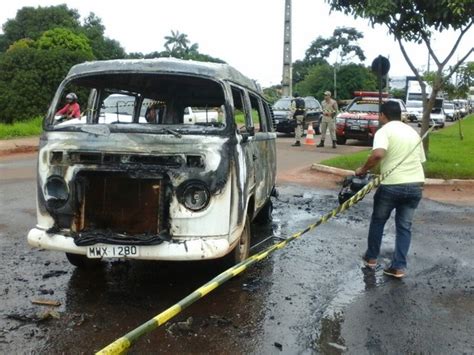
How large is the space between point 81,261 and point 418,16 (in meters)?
8.98

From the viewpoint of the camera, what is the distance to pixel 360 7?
11133 millimetres

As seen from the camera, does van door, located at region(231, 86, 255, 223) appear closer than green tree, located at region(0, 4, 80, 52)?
Yes

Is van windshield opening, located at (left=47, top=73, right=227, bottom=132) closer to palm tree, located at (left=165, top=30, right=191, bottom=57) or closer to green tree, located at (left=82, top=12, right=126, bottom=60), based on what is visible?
green tree, located at (left=82, top=12, right=126, bottom=60)

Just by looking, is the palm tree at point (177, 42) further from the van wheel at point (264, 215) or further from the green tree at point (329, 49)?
the van wheel at point (264, 215)

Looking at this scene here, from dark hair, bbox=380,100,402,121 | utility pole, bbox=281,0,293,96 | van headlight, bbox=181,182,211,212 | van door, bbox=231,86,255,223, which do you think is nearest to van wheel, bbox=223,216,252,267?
van door, bbox=231,86,255,223

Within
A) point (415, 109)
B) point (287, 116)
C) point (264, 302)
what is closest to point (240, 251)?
point (264, 302)

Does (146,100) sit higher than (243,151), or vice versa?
(146,100)

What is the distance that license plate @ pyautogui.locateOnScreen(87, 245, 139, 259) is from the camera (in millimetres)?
4117

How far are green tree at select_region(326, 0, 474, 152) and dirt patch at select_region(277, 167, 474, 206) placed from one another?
70.2 inches

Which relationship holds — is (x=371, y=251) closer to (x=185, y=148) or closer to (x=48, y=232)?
(x=185, y=148)

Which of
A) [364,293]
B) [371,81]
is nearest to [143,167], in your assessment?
[364,293]

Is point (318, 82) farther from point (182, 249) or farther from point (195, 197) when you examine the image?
point (182, 249)

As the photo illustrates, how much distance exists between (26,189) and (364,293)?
704 centimetres

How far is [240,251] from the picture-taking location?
5.09m
